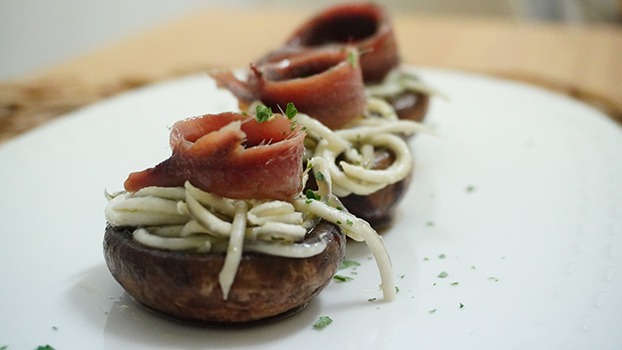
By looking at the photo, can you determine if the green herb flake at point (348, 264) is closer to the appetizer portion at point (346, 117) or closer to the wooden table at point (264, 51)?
the appetizer portion at point (346, 117)

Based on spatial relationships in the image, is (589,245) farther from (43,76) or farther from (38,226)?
(43,76)

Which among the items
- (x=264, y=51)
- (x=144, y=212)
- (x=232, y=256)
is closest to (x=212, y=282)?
(x=232, y=256)

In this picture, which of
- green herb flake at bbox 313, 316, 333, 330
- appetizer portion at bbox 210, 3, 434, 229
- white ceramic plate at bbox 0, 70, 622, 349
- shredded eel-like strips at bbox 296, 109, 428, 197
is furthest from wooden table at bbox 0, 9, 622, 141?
green herb flake at bbox 313, 316, 333, 330

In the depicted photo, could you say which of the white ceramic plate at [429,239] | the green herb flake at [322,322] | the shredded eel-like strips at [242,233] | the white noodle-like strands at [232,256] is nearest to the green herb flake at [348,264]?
the white ceramic plate at [429,239]

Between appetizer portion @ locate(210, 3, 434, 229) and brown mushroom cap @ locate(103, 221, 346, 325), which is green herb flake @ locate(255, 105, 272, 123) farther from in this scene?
appetizer portion @ locate(210, 3, 434, 229)

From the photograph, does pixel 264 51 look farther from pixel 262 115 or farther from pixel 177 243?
pixel 177 243

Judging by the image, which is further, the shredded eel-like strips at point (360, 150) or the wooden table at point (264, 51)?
the wooden table at point (264, 51)
